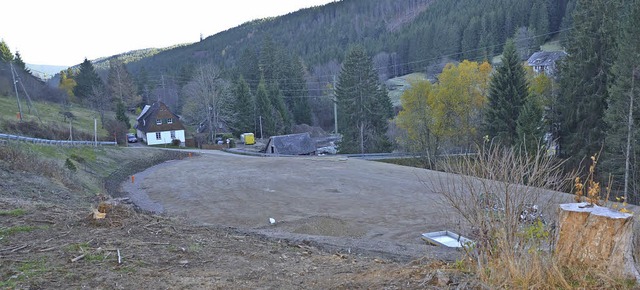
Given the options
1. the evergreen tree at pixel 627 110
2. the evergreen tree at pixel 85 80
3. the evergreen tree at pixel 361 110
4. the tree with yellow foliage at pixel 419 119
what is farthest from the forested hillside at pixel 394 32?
the evergreen tree at pixel 627 110

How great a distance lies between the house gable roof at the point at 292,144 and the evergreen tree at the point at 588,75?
2374cm

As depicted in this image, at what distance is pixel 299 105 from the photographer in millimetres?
66000

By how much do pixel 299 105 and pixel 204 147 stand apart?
833 inches

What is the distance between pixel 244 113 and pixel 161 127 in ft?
35.7

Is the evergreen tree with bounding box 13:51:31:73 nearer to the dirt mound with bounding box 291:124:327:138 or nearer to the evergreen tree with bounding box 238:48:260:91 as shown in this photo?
the evergreen tree with bounding box 238:48:260:91

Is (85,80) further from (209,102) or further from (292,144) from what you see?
(292,144)

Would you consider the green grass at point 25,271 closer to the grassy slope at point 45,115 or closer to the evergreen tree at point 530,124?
the evergreen tree at point 530,124

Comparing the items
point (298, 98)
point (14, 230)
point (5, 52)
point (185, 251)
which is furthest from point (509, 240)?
point (5, 52)

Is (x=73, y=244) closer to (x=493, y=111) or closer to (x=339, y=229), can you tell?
(x=339, y=229)

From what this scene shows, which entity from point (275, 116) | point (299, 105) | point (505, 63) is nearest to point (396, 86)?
point (299, 105)

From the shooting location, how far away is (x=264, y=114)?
5591cm

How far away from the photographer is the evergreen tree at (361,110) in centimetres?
4494

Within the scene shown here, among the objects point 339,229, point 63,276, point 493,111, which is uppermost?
point 493,111

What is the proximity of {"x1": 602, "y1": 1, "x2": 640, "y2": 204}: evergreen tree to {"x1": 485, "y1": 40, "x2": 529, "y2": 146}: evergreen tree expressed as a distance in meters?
9.08
